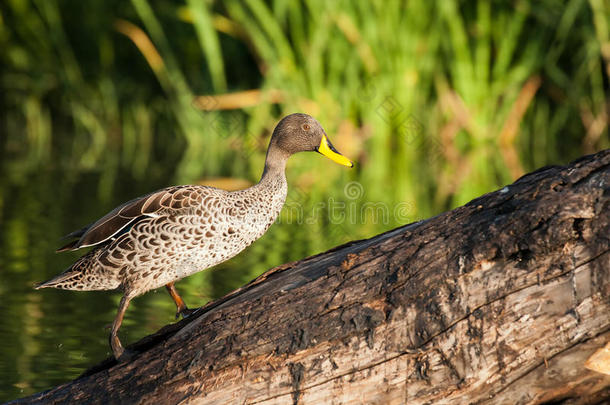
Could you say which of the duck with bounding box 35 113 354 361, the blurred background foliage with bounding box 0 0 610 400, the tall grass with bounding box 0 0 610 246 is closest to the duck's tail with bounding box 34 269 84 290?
the duck with bounding box 35 113 354 361

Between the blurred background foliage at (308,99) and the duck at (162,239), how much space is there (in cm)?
355

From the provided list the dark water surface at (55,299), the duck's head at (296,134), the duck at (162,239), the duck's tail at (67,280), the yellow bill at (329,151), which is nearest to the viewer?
the duck at (162,239)

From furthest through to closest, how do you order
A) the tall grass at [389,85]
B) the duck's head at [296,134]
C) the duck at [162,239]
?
the tall grass at [389,85], the duck's head at [296,134], the duck at [162,239]

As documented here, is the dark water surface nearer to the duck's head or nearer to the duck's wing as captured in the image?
the duck's wing

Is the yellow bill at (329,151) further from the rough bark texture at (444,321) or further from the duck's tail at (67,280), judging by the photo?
the rough bark texture at (444,321)

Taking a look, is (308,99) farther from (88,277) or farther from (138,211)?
(88,277)

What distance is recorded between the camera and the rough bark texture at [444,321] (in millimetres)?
3221

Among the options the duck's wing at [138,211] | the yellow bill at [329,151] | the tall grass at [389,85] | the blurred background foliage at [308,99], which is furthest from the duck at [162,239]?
the tall grass at [389,85]

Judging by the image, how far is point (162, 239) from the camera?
15.1 feet

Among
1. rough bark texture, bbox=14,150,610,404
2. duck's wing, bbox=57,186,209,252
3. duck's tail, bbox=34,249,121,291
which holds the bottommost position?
rough bark texture, bbox=14,150,610,404

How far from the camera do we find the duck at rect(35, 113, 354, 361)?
460 cm

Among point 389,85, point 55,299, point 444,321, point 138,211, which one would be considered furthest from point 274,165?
point 389,85

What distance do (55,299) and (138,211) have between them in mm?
2044

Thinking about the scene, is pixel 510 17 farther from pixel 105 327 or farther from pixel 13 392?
pixel 13 392
